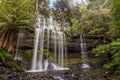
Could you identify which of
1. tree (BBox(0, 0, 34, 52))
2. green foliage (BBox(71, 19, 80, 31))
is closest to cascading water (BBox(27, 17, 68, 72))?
tree (BBox(0, 0, 34, 52))

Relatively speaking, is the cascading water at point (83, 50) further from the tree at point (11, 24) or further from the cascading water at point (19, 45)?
the cascading water at point (19, 45)

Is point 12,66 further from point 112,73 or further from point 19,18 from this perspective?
point 112,73

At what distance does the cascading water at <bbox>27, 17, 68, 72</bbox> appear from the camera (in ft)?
39.6

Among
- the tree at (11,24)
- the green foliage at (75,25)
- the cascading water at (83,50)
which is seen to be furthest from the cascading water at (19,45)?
the green foliage at (75,25)

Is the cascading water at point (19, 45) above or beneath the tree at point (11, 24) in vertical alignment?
beneath

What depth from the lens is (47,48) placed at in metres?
13.3

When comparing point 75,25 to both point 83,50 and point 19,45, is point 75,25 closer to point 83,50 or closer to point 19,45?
point 83,50

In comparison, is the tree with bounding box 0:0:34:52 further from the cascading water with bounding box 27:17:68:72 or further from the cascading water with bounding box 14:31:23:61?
the cascading water with bounding box 27:17:68:72

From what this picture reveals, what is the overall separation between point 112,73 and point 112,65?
380 millimetres

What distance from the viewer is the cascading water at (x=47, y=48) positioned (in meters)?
12.1

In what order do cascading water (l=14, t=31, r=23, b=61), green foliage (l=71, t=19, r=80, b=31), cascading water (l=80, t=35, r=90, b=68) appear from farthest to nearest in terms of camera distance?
1. green foliage (l=71, t=19, r=80, b=31)
2. cascading water (l=80, t=35, r=90, b=68)
3. cascading water (l=14, t=31, r=23, b=61)

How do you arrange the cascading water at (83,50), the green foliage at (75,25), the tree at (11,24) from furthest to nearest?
the green foliage at (75,25) < the cascading water at (83,50) < the tree at (11,24)

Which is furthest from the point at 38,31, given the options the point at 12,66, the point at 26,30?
the point at 12,66

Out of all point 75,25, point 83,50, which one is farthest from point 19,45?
point 75,25
